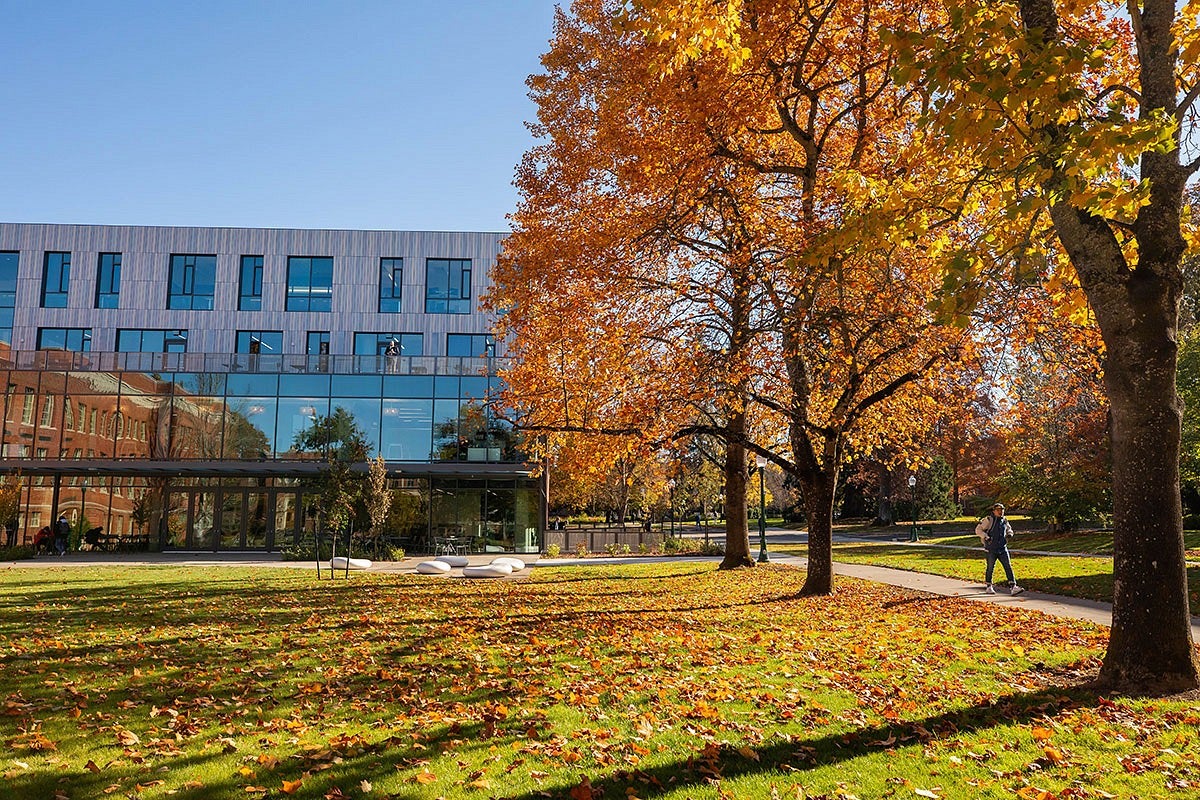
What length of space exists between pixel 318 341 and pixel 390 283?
4720mm

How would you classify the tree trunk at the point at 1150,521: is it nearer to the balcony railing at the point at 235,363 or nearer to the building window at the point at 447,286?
the balcony railing at the point at 235,363

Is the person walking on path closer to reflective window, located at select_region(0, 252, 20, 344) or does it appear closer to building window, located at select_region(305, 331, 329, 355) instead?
building window, located at select_region(305, 331, 329, 355)

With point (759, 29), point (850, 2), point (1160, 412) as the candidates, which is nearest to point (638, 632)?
point (1160, 412)

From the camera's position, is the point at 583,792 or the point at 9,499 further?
the point at 9,499

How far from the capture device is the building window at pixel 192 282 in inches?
1635

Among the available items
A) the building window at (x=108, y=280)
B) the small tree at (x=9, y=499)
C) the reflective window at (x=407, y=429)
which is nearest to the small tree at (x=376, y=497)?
the reflective window at (x=407, y=429)

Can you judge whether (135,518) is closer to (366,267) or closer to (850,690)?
(366,267)

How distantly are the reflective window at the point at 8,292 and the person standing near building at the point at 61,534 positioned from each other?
45.3 ft

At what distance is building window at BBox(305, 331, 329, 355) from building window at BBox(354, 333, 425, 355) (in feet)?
4.85

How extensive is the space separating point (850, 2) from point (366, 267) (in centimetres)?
3382

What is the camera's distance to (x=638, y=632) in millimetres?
10109

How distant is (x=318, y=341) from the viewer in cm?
4162

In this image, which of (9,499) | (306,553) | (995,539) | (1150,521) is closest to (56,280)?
(9,499)

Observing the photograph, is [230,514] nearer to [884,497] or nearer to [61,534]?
[61,534]
